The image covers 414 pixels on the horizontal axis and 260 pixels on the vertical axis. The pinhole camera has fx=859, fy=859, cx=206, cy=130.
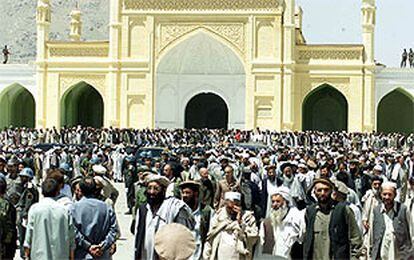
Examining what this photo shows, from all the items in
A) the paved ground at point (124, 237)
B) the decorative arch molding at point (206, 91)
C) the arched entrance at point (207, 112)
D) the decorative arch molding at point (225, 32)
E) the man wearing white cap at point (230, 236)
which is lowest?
the paved ground at point (124, 237)

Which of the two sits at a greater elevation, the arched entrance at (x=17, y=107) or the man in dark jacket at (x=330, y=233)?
the arched entrance at (x=17, y=107)

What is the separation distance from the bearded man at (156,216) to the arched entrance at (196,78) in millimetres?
31726

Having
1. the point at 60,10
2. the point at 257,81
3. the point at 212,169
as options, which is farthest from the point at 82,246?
the point at 60,10

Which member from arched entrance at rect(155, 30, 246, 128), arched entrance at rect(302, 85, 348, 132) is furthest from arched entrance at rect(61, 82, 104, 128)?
arched entrance at rect(302, 85, 348, 132)

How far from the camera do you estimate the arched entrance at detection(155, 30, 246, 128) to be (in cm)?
3925

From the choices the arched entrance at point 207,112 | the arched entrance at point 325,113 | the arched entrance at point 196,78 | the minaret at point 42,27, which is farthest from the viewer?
the arched entrance at point 325,113

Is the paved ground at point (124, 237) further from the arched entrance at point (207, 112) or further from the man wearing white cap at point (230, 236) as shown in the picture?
the arched entrance at point (207, 112)

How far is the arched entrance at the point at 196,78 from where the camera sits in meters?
39.2

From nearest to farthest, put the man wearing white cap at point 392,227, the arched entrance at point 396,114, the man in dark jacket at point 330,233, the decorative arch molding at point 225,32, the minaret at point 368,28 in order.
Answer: the man in dark jacket at point 330,233 → the man wearing white cap at point 392,227 → the minaret at point 368,28 → the decorative arch molding at point 225,32 → the arched entrance at point 396,114

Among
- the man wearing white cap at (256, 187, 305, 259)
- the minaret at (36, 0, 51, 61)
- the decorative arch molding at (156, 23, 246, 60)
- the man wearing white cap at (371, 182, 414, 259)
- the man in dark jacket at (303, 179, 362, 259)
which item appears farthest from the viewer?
the minaret at (36, 0, 51, 61)

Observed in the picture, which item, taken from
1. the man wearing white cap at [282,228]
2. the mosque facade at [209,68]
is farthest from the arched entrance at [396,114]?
the man wearing white cap at [282,228]

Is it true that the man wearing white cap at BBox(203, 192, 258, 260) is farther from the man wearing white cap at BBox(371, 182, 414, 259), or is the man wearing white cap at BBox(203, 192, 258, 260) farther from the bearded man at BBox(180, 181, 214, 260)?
the man wearing white cap at BBox(371, 182, 414, 259)

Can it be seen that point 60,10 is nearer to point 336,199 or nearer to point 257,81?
point 257,81

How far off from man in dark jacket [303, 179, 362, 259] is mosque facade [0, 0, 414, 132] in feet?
100
